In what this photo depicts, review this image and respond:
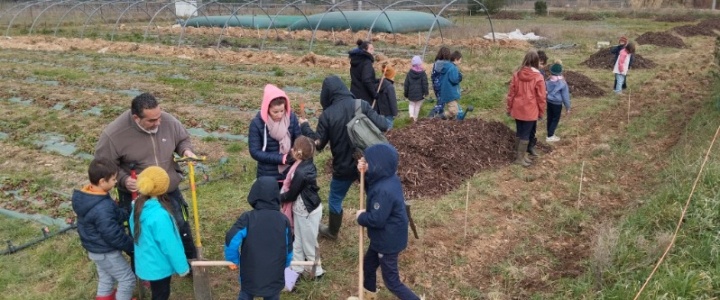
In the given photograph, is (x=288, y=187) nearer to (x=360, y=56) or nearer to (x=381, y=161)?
(x=381, y=161)

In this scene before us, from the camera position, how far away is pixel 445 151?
6988 mm

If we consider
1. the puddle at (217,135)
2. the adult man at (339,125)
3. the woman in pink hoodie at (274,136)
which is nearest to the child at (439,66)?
the puddle at (217,135)

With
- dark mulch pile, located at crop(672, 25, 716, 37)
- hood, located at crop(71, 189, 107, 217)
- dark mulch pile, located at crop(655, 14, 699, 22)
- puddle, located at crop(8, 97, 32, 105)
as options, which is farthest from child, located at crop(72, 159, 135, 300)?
dark mulch pile, located at crop(655, 14, 699, 22)

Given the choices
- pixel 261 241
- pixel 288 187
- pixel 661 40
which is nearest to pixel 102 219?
pixel 261 241

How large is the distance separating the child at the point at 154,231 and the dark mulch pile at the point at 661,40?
22003 mm

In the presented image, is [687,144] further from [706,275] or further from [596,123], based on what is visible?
[706,275]

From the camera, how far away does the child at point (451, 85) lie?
8.60m

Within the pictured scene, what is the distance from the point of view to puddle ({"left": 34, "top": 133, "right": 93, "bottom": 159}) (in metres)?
8.13

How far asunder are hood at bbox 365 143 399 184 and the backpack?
0.66 m

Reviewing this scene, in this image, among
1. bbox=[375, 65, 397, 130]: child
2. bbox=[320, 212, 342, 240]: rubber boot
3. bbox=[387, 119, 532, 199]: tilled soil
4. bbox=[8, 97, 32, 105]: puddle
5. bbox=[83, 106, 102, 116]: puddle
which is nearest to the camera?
bbox=[320, 212, 342, 240]: rubber boot

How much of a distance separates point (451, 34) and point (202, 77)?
520 inches

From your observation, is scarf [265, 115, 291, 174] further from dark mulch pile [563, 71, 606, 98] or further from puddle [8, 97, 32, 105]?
puddle [8, 97, 32, 105]

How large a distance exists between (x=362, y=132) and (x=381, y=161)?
785mm

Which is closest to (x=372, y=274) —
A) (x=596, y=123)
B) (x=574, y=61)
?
(x=596, y=123)
